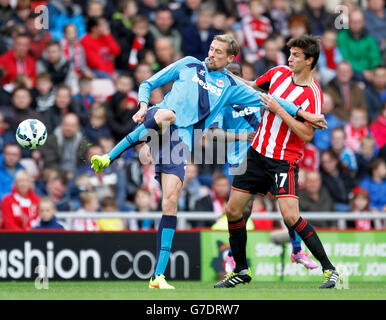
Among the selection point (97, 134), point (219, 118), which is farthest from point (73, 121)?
point (219, 118)

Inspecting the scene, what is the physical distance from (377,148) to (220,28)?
11.8ft

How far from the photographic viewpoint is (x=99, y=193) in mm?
13211

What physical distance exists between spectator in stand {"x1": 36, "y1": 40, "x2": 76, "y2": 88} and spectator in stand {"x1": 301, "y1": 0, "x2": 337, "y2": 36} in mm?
5172

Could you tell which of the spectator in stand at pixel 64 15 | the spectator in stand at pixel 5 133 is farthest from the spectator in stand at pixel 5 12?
the spectator in stand at pixel 5 133

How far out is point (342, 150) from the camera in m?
14.9

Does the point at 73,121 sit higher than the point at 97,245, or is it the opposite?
the point at 73,121

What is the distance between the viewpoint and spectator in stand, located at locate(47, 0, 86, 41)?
15.2m

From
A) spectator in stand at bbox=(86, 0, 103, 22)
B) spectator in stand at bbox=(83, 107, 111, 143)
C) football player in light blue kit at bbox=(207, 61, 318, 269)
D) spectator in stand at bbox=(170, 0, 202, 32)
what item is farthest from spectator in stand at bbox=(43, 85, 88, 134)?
football player in light blue kit at bbox=(207, 61, 318, 269)

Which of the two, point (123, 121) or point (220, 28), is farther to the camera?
point (220, 28)

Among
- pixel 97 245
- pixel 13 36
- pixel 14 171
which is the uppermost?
pixel 13 36

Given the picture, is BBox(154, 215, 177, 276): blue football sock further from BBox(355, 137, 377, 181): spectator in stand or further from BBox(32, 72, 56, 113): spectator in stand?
BBox(355, 137, 377, 181): spectator in stand
